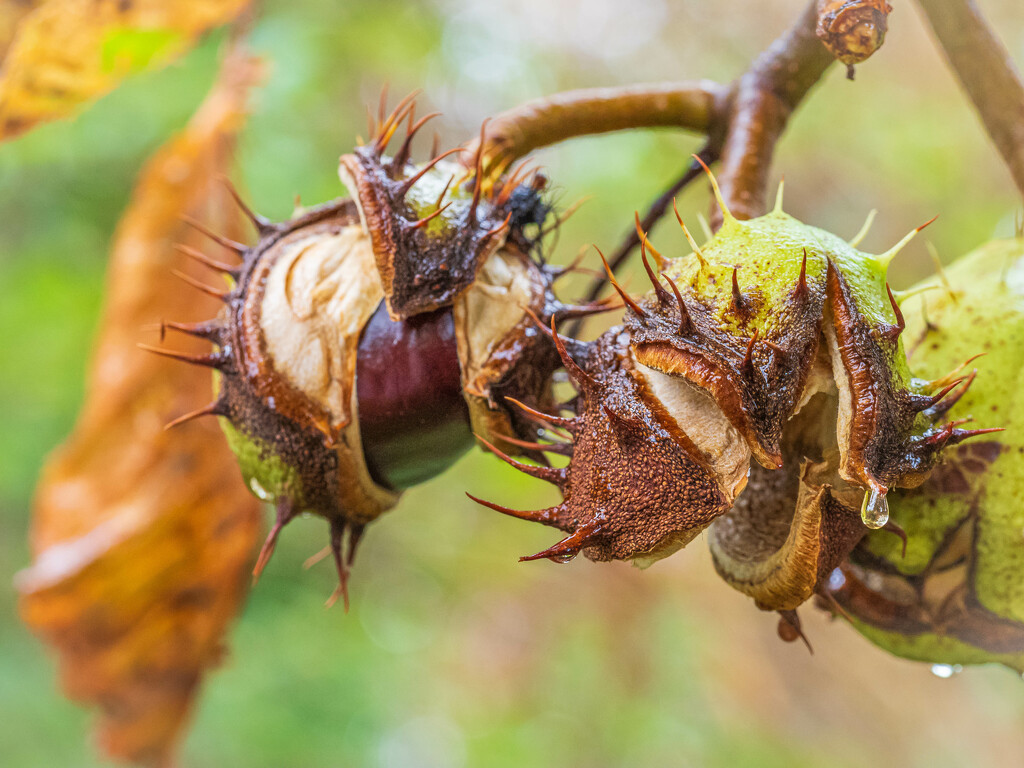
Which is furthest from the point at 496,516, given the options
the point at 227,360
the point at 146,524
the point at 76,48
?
the point at 227,360

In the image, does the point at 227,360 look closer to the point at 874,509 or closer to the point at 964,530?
the point at 874,509

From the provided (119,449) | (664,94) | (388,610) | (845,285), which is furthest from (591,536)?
(388,610)

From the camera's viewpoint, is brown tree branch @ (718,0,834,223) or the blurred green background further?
the blurred green background

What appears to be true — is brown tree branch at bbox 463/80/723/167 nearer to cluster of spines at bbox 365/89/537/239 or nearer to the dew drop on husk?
cluster of spines at bbox 365/89/537/239

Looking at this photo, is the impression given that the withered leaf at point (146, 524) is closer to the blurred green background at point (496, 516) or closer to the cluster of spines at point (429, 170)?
the blurred green background at point (496, 516)

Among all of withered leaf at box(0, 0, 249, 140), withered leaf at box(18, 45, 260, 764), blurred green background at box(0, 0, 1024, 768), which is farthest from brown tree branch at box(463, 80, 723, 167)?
blurred green background at box(0, 0, 1024, 768)

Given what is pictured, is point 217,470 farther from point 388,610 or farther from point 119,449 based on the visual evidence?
point 388,610
